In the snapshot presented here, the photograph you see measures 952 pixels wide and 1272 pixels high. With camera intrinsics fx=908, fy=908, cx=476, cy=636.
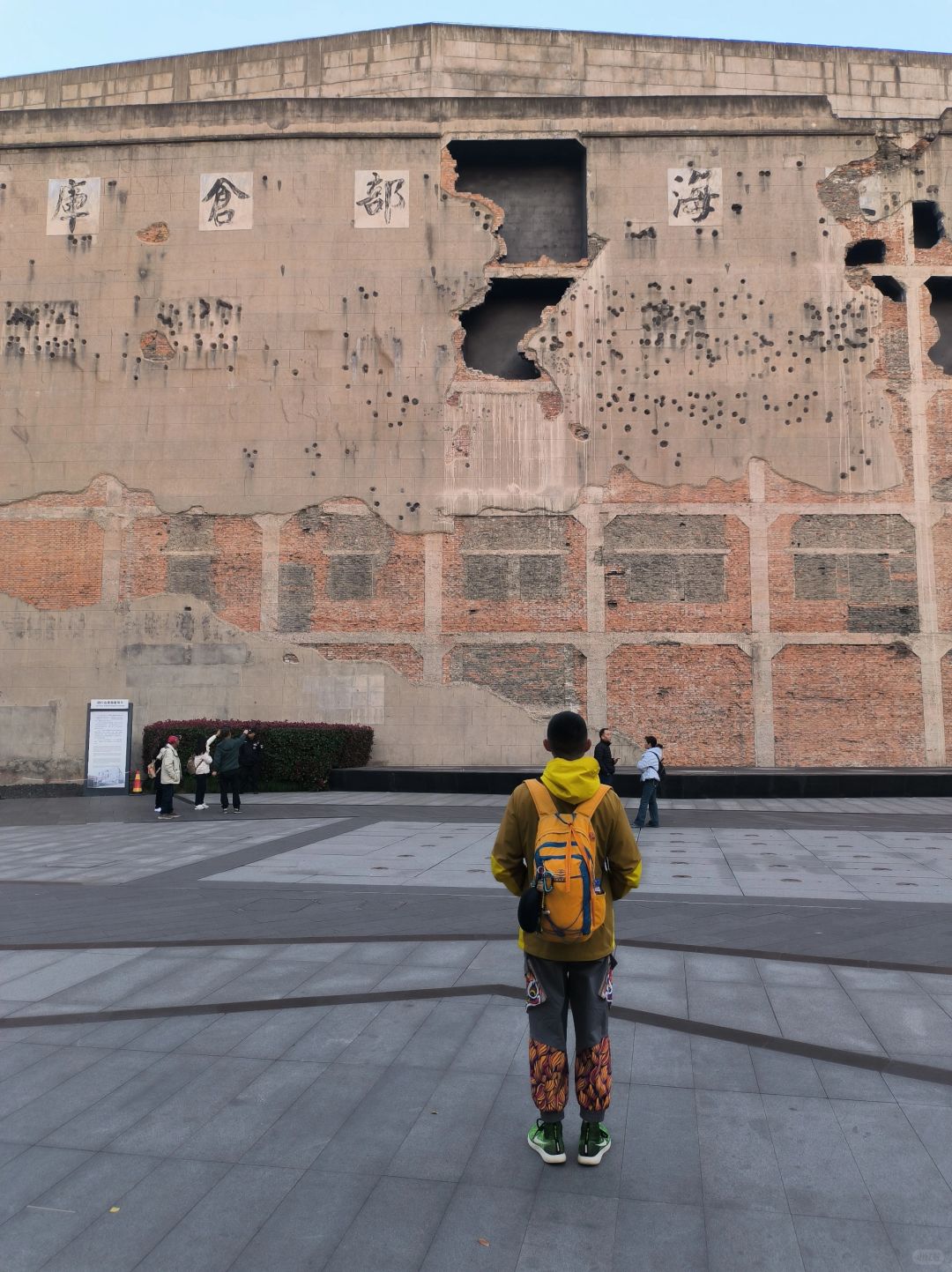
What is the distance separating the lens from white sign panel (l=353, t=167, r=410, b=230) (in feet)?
68.7

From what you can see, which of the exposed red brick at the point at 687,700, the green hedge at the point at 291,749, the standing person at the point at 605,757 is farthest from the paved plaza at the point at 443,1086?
the exposed red brick at the point at 687,700

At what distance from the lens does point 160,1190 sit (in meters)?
2.95

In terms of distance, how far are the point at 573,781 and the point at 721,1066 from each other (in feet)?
5.66

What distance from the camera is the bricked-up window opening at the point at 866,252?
20547mm

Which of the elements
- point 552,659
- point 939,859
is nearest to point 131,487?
point 552,659

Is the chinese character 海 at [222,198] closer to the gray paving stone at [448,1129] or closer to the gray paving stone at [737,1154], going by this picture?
the gray paving stone at [448,1129]

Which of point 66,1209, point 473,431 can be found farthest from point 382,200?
point 66,1209

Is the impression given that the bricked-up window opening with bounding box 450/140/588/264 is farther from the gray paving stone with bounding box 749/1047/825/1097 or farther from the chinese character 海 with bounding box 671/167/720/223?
the gray paving stone with bounding box 749/1047/825/1097

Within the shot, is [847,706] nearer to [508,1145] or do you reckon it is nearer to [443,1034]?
[443,1034]

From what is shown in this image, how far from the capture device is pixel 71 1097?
367 centimetres

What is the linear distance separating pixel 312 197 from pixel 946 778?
18.4m

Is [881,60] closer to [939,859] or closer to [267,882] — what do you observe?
[939,859]

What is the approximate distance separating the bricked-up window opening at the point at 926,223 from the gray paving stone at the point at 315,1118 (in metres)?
22.6

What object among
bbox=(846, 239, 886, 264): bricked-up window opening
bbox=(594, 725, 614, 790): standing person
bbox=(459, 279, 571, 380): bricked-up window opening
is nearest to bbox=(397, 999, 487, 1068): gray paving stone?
bbox=(594, 725, 614, 790): standing person
